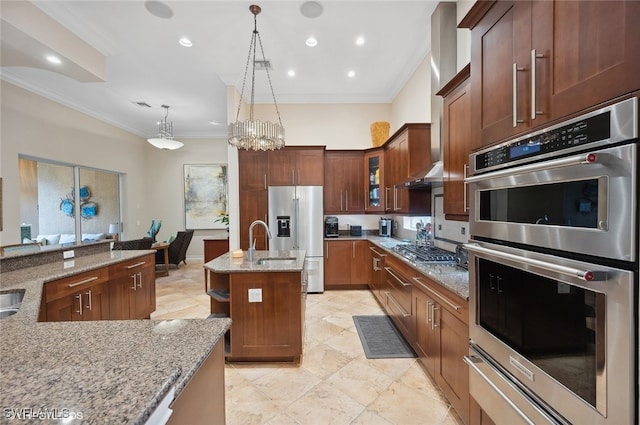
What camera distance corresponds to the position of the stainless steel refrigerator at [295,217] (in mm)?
4309

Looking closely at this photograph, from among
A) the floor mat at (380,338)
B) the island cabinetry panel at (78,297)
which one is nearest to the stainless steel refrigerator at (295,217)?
the floor mat at (380,338)

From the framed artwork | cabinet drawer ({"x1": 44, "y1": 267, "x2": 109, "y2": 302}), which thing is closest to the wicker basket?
cabinet drawer ({"x1": 44, "y1": 267, "x2": 109, "y2": 302})

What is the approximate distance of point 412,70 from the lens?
3834mm

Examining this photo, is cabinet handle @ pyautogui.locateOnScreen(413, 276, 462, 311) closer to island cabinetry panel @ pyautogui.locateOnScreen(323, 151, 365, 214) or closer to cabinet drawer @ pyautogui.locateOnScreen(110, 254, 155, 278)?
island cabinetry panel @ pyautogui.locateOnScreen(323, 151, 365, 214)

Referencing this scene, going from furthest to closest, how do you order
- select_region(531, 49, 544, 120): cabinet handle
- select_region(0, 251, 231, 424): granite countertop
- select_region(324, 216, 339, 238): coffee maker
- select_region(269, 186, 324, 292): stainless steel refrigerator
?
select_region(324, 216, 339, 238): coffee maker → select_region(269, 186, 324, 292): stainless steel refrigerator → select_region(531, 49, 544, 120): cabinet handle → select_region(0, 251, 231, 424): granite countertop

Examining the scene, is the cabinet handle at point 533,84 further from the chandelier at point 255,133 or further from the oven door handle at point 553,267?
the chandelier at point 255,133

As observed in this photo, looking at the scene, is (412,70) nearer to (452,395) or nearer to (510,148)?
(510,148)

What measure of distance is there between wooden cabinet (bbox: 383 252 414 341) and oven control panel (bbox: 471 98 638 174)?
1521mm

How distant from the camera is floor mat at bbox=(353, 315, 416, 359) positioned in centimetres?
256

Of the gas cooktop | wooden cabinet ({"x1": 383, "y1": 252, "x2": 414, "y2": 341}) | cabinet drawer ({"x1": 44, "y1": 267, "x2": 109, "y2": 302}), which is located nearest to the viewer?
cabinet drawer ({"x1": 44, "y1": 267, "x2": 109, "y2": 302})

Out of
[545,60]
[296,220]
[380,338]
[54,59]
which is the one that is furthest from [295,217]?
[545,60]

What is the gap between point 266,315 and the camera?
92.4 inches

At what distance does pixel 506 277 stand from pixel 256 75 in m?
4.20

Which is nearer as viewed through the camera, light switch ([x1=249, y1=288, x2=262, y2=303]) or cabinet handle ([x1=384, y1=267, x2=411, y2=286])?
light switch ([x1=249, y1=288, x2=262, y2=303])
